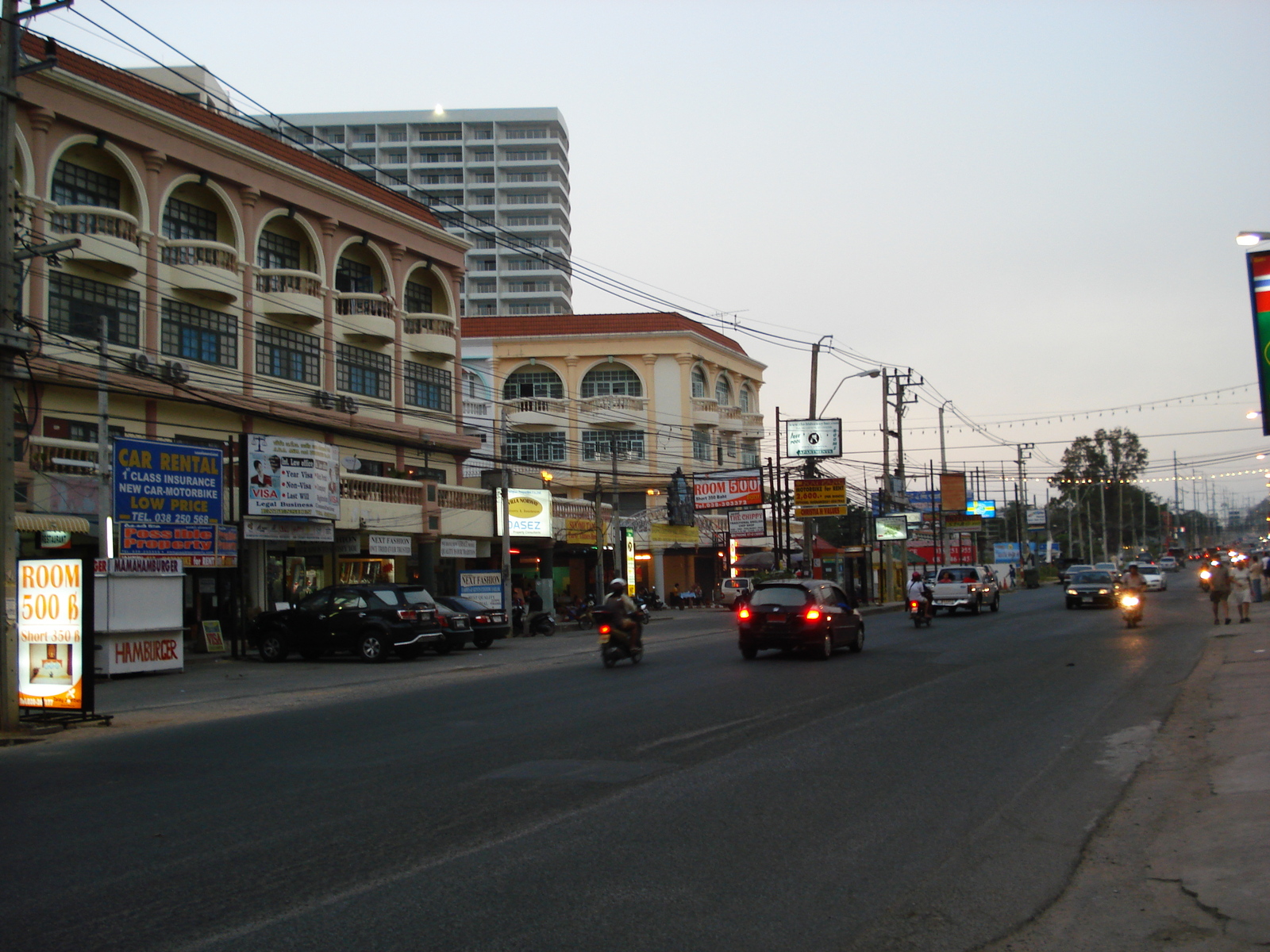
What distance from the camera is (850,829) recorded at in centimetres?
775

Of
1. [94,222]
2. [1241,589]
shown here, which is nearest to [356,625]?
[94,222]

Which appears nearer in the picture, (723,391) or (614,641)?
(614,641)

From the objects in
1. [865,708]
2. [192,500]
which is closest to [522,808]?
[865,708]

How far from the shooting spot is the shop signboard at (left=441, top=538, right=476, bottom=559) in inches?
1684

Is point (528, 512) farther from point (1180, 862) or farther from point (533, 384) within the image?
point (1180, 862)

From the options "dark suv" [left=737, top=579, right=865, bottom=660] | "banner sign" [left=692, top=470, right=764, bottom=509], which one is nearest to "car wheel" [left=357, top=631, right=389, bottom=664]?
"dark suv" [left=737, top=579, right=865, bottom=660]

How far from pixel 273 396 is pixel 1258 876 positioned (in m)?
35.2

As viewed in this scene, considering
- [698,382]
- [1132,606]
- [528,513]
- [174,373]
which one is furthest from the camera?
[698,382]

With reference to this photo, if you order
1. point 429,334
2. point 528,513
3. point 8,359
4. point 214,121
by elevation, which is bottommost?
→ point 528,513

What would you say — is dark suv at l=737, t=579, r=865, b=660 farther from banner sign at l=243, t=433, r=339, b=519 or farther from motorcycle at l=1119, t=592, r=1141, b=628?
banner sign at l=243, t=433, r=339, b=519

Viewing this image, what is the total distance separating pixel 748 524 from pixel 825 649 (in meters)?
33.0

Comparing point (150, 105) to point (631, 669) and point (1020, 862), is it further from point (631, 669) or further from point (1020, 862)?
point (1020, 862)

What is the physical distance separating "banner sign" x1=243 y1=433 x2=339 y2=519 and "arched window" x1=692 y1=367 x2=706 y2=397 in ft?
131

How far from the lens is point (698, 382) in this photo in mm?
71938
